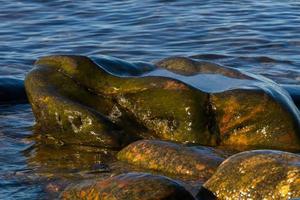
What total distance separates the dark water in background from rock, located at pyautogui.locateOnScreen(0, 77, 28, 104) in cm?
19

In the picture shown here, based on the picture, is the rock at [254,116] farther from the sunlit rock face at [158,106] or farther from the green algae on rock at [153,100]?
the green algae on rock at [153,100]

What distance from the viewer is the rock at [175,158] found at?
23.0ft

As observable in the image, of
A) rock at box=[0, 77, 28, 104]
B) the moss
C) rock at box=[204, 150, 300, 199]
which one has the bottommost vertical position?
rock at box=[0, 77, 28, 104]

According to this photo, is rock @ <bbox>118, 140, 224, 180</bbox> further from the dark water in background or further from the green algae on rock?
the dark water in background

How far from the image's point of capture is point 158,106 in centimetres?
840

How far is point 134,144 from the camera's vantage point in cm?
765

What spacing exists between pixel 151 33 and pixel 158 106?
686cm

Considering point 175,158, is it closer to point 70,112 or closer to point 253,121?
point 253,121

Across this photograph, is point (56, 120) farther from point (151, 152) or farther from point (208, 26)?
point (208, 26)

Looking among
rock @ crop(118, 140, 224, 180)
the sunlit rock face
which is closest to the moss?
the sunlit rock face

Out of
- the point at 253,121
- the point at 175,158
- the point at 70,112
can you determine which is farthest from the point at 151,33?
the point at 175,158

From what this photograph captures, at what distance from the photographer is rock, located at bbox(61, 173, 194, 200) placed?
5.88m

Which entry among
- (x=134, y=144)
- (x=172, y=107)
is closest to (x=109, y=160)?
(x=134, y=144)

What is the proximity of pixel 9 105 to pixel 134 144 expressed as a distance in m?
2.93
